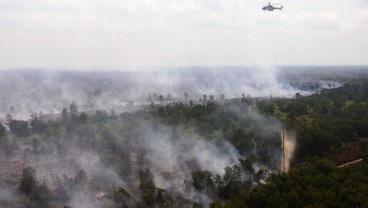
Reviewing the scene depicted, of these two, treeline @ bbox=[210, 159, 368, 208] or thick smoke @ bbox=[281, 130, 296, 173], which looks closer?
treeline @ bbox=[210, 159, 368, 208]

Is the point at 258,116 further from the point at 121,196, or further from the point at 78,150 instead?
the point at 121,196

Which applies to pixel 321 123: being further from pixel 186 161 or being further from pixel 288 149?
pixel 186 161

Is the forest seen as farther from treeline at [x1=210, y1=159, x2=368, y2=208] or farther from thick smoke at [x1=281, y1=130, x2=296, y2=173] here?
thick smoke at [x1=281, y1=130, x2=296, y2=173]

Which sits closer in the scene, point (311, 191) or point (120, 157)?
point (311, 191)

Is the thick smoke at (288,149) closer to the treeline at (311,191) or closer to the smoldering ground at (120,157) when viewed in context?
the smoldering ground at (120,157)

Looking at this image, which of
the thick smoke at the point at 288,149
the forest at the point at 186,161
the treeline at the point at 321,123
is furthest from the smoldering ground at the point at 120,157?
the treeline at the point at 321,123

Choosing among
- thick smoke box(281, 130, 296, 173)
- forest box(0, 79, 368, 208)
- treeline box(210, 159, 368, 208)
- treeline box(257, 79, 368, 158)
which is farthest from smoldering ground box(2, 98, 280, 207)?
treeline box(210, 159, 368, 208)

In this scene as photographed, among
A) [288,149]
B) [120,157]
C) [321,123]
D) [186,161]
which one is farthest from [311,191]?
[321,123]

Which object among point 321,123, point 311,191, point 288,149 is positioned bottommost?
point 288,149
